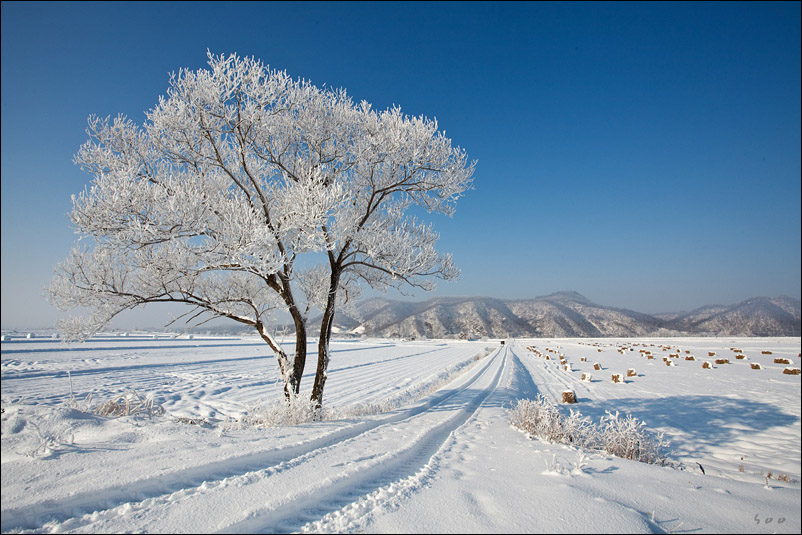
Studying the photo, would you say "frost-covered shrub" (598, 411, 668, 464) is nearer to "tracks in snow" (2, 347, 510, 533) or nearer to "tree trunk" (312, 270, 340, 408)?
"tracks in snow" (2, 347, 510, 533)

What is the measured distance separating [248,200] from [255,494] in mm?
6501

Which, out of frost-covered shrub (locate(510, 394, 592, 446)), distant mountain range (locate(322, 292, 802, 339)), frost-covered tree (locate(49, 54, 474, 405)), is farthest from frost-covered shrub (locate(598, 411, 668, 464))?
distant mountain range (locate(322, 292, 802, 339))

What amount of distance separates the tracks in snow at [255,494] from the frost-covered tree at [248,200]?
11.0 feet

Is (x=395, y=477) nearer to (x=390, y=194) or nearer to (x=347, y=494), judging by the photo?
(x=347, y=494)

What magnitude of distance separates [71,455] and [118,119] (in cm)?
669

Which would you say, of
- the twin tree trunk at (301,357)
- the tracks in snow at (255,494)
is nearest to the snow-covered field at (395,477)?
the tracks in snow at (255,494)

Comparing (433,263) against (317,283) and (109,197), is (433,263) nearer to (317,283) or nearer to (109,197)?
(317,283)

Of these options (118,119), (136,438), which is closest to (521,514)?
(136,438)

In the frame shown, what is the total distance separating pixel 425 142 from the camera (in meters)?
7.91

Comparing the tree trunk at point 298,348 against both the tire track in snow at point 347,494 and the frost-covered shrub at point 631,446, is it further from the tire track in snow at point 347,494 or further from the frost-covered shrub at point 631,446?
the frost-covered shrub at point 631,446

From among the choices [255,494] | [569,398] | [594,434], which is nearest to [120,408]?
[255,494]

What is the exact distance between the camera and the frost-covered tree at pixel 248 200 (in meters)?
6.12

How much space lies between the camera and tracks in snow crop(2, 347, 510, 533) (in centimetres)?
216

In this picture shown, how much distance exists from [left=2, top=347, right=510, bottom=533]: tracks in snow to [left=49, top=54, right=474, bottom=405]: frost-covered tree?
336cm
